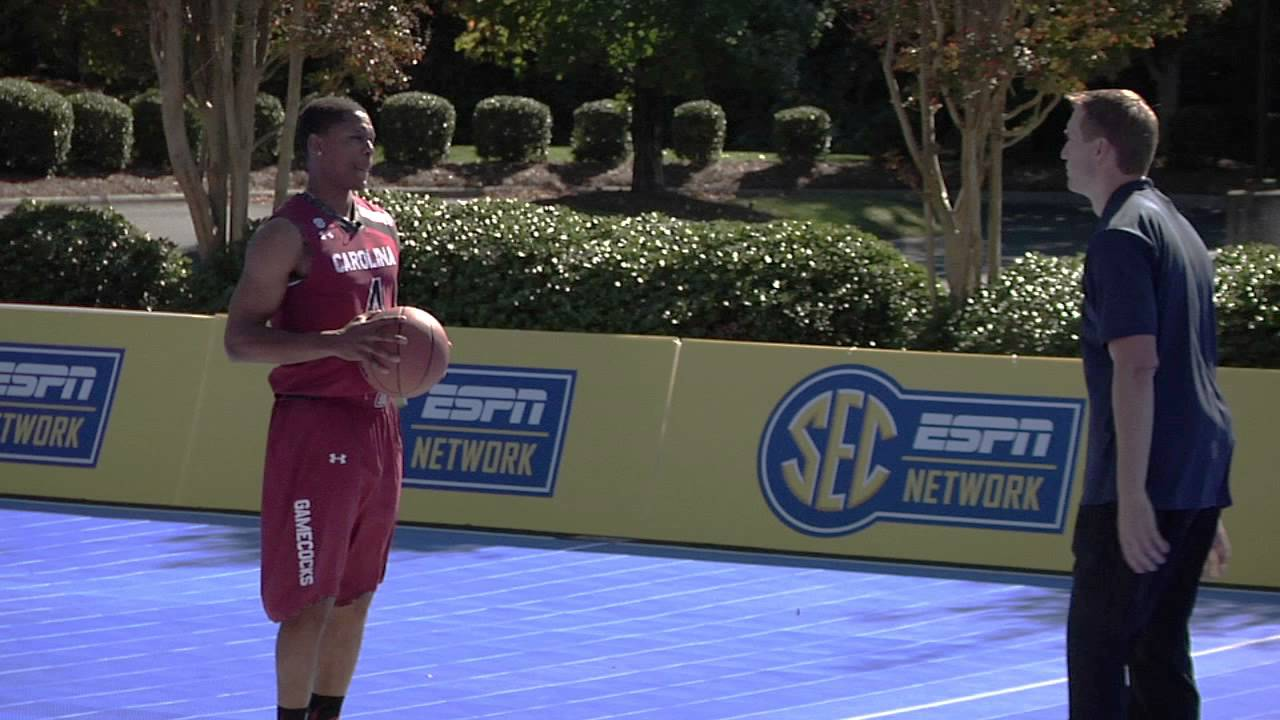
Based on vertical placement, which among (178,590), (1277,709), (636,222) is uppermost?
(636,222)

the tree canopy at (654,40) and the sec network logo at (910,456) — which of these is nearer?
the sec network logo at (910,456)

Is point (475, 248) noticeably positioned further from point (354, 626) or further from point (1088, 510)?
point (1088, 510)

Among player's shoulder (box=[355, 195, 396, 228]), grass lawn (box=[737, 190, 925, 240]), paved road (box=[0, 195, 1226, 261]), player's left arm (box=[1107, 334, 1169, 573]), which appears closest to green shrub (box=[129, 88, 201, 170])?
paved road (box=[0, 195, 1226, 261])

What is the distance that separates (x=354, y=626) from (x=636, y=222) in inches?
278

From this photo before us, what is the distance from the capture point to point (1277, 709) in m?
6.83

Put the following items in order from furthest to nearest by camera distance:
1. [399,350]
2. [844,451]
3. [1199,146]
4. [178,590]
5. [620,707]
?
[1199,146] → [844,451] → [178,590] → [620,707] → [399,350]

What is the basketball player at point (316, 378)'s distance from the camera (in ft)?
18.2

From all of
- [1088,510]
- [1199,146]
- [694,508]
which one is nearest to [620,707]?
[1088,510]

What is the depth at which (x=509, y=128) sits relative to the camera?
39.3 metres

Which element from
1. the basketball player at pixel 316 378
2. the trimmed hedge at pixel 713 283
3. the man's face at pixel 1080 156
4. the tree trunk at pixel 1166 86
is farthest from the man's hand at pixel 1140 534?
the tree trunk at pixel 1166 86

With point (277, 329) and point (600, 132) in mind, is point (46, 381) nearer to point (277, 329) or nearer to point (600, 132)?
point (277, 329)

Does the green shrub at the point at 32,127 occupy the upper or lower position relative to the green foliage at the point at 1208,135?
lower

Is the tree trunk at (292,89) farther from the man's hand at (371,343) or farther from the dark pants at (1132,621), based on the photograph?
the dark pants at (1132,621)

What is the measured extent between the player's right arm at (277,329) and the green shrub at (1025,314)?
20.3 ft
